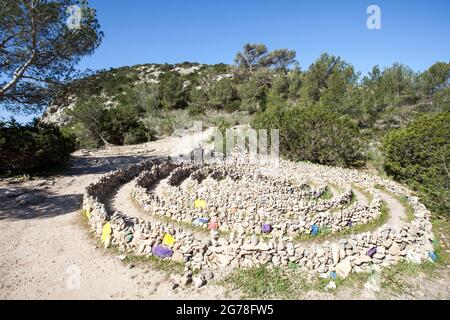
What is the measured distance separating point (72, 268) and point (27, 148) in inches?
430

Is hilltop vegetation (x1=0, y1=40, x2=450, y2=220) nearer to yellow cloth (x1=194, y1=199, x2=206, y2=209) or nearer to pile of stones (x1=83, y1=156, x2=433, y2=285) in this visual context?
pile of stones (x1=83, y1=156, x2=433, y2=285)

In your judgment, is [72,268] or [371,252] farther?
[72,268]

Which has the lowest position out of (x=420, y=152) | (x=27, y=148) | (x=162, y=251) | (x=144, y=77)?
(x=162, y=251)

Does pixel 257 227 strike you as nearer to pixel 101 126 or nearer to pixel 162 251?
pixel 162 251

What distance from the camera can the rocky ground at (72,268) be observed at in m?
5.74

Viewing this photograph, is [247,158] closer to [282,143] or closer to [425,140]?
[282,143]

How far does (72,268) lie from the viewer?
22.2ft

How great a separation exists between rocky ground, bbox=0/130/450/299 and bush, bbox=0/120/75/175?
334cm

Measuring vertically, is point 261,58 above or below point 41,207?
above

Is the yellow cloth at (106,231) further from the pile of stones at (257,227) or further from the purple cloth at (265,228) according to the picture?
the purple cloth at (265,228)

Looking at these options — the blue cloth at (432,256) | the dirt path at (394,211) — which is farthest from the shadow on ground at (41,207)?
the dirt path at (394,211)

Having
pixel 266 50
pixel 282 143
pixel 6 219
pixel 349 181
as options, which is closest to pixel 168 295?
pixel 6 219

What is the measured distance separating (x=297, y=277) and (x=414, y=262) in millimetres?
3103

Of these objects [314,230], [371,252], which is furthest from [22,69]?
[371,252]
